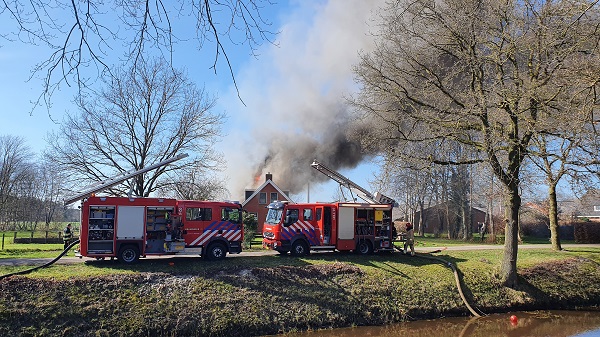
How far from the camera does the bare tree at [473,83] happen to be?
42.7 feet

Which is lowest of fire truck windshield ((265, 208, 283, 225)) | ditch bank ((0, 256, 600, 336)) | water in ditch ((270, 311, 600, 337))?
water in ditch ((270, 311, 600, 337))

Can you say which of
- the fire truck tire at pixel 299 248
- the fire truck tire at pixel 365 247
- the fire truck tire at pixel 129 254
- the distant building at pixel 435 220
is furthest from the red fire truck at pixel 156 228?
the distant building at pixel 435 220

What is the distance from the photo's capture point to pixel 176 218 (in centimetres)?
1716

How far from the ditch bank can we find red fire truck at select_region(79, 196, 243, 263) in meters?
1.18

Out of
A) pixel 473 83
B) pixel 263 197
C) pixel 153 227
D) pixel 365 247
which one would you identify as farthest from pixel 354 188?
pixel 263 197

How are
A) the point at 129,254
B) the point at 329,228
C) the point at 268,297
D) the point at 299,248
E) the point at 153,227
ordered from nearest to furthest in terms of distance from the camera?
1. the point at 268,297
2. the point at 129,254
3. the point at 153,227
4. the point at 299,248
5. the point at 329,228

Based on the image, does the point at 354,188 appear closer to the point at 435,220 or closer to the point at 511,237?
the point at 511,237

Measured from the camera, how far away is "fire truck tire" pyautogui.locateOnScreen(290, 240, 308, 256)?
19.3 metres

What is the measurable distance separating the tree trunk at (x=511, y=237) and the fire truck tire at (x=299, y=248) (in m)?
7.64

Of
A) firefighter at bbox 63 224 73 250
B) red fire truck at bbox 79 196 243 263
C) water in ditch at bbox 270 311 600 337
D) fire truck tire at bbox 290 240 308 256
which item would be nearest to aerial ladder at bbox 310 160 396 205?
→ fire truck tire at bbox 290 240 308 256

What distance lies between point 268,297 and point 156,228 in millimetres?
5121

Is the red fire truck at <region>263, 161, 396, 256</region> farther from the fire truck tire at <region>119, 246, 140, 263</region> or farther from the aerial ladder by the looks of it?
the fire truck tire at <region>119, 246, 140, 263</region>

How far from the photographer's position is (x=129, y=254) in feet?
52.9

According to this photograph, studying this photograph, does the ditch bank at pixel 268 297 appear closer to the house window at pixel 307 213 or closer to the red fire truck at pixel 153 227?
the red fire truck at pixel 153 227
